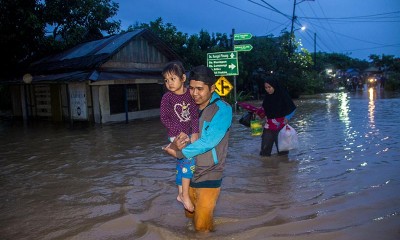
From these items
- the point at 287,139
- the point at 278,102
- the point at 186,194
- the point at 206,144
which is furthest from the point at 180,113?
the point at 287,139

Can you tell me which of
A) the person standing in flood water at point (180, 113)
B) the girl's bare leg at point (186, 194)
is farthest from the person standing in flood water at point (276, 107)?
the girl's bare leg at point (186, 194)

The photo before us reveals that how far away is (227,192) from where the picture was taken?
201 inches

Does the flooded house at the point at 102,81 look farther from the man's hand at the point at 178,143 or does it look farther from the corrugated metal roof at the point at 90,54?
the man's hand at the point at 178,143

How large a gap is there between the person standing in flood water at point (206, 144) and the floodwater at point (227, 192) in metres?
0.51

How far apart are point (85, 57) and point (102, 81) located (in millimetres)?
2054

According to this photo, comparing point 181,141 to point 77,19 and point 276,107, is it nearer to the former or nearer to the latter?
point 276,107

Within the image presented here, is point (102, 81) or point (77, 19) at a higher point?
point (77, 19)

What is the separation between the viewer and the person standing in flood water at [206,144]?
10.2ft

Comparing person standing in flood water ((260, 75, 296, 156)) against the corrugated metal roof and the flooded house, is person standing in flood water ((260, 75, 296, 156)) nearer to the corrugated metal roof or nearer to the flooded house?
the flooded house

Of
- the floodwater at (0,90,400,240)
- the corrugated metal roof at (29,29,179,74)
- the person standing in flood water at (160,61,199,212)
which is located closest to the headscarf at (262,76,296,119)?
→ the floodwater at (0,90,400,240)

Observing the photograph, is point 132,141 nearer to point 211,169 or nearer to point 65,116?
point 211,169

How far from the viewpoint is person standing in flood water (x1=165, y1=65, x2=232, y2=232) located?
3.12 metres

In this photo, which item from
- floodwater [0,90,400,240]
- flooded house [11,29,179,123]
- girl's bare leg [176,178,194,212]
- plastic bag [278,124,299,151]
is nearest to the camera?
girl's bare leg [176,178,194,212]

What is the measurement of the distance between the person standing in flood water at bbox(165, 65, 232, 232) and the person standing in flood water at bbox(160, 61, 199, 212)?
0.10 m
